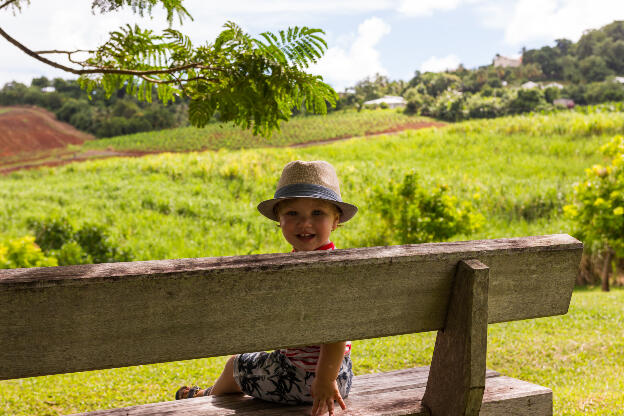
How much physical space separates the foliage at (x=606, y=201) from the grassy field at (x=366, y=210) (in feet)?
2.84

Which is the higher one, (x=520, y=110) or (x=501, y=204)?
(x=520, y=110)

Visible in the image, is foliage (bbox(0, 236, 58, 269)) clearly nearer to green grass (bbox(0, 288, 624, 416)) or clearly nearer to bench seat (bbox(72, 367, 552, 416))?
green grass (bbox(0, 288, 624, 416))

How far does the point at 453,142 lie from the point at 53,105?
25.6m

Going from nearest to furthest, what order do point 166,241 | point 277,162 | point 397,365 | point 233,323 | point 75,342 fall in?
point 75,342
point 233,323
point 397,365
point 166,241
point 277,162

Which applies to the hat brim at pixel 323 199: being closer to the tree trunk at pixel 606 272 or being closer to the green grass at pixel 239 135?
the tree trunk at pixel 606 272

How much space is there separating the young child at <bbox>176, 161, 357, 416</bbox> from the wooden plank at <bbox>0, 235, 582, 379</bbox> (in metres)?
0.31

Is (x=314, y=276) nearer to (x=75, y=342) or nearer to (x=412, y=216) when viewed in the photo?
(x=75, y=342)

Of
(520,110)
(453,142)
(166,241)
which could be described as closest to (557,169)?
(453,142)

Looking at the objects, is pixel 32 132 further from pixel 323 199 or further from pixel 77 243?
pixel 323 199

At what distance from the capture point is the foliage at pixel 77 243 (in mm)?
9289

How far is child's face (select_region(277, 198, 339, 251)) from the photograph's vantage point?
2.05 metres

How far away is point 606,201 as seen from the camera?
25.0 ft

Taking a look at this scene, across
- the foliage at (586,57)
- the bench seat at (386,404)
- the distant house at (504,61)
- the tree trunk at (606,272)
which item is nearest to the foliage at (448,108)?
the foliage at (586,57)

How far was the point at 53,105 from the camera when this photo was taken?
117 ft
